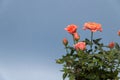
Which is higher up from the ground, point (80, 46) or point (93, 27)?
point (93, 27)

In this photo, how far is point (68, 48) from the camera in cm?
465

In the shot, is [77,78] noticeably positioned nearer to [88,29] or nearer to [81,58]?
[81,58]

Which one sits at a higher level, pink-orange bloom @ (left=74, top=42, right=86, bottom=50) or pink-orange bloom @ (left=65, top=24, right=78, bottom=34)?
pink-orange bloom @ (left=65, top=24, right=78, bottom=34)

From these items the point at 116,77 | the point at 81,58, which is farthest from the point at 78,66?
the point at 116,77

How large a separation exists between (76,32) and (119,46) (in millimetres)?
415

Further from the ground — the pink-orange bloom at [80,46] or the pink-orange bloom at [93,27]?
the pink-orange bloom at [93,27]

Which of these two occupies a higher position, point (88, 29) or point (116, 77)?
point (88, 29)

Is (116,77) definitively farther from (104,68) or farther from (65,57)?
(65,57)

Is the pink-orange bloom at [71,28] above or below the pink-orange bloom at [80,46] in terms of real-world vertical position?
above

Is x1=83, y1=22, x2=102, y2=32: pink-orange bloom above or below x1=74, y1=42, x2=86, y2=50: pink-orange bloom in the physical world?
above

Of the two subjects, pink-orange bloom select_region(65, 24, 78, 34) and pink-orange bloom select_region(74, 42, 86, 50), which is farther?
pink-orange bloom select_region(65, 24, 78, 34)

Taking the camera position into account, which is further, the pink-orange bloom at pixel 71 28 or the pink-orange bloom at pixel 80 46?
the pink-orange bloom at pixel 71 28

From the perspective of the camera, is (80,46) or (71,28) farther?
(71,28)

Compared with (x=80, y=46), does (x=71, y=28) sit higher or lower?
higher
